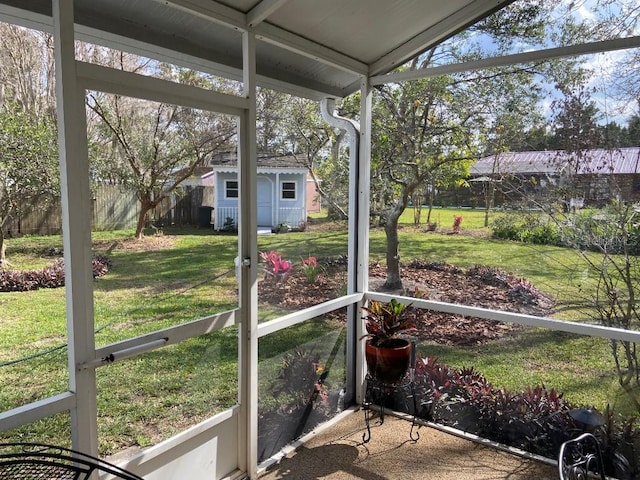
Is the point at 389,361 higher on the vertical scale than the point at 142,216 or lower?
lower

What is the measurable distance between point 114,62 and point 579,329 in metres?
2.79

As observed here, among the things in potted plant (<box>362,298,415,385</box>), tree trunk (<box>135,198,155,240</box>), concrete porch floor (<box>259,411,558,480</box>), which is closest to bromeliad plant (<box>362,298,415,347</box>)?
potted plant (<box>362,298,415,385</box>)

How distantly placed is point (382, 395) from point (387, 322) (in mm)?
592

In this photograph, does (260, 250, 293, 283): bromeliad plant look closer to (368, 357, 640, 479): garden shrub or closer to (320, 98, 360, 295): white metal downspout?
(320, 98, 360, 295): white metal downspout

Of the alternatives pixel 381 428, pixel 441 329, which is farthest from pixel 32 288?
pixel 441 329

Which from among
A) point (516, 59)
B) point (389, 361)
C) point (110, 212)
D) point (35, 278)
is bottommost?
point (389, 361)

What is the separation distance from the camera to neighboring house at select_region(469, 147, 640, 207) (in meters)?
2.56

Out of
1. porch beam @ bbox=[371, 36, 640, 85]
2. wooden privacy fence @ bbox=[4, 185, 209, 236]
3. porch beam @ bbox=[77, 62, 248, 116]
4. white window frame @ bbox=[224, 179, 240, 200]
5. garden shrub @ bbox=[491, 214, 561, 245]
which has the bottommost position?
garden shrub @ bbox=[491, 214, 561, 245]

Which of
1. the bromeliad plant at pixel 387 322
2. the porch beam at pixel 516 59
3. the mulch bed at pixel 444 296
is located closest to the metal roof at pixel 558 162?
the porch beam at pixel 516 59

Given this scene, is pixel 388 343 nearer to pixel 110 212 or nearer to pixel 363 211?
pixel 363 211

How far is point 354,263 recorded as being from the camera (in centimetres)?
338

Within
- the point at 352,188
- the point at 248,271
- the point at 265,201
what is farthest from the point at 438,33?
the point at 248,271

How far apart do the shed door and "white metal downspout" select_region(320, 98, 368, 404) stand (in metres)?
0.91

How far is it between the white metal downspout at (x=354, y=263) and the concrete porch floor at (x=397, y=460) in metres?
0.40
